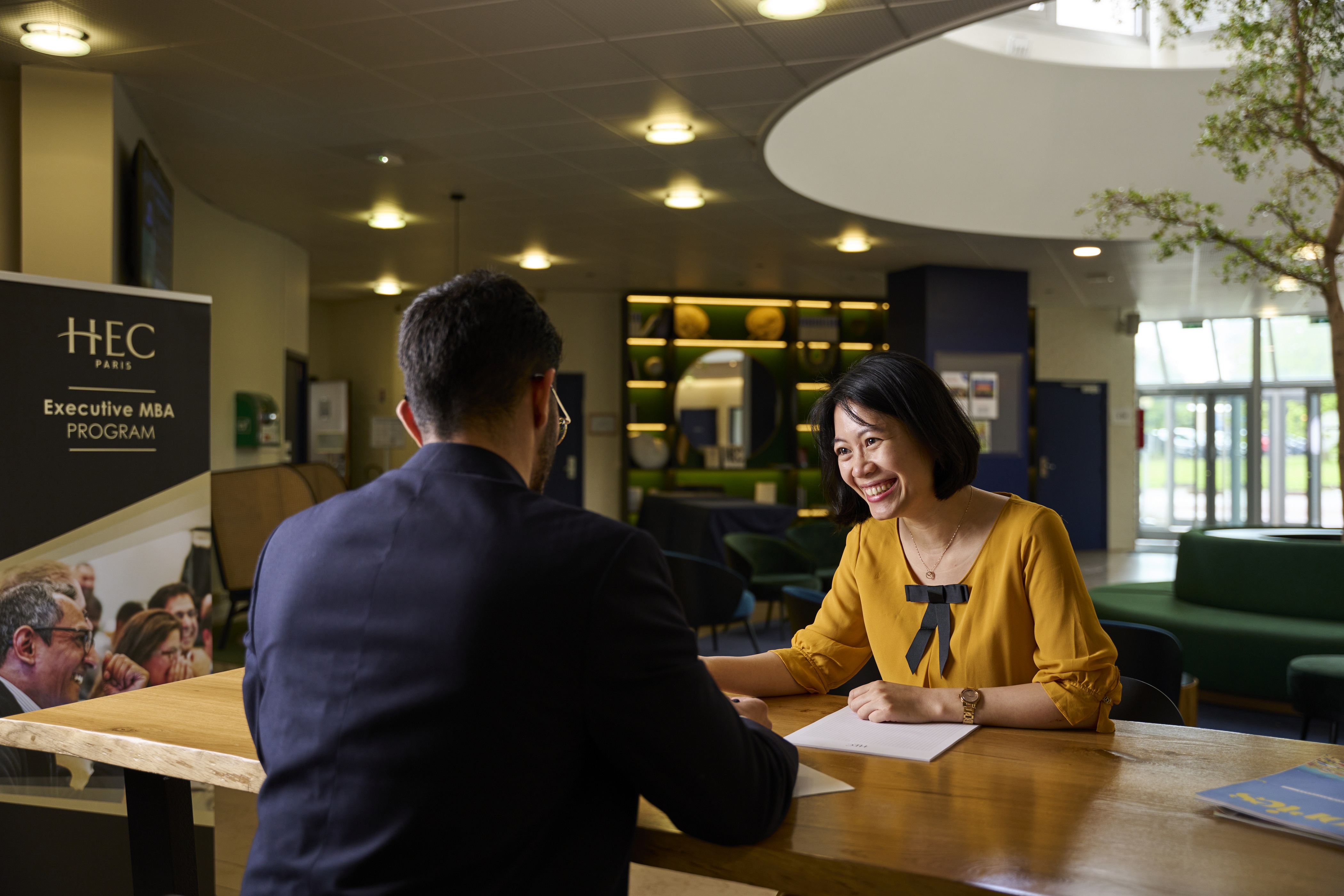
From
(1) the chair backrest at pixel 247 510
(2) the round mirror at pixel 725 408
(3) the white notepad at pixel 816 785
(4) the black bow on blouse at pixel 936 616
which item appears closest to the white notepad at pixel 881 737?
(3) the white notepad at pixel 816 785

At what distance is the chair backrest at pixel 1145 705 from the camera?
1.99 metres

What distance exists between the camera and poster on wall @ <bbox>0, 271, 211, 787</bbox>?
3150 mm

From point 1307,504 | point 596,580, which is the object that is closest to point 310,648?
point 596,580

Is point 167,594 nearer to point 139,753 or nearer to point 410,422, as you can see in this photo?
point 139,753

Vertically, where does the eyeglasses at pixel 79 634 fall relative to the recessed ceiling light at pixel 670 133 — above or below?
below

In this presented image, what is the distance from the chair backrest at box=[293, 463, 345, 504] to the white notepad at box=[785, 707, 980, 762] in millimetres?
6844

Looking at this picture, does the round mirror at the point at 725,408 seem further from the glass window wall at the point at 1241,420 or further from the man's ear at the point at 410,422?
the man's ear at the point at 410,422

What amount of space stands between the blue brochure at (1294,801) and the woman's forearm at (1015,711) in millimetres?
354

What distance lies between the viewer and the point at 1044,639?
1733 mm

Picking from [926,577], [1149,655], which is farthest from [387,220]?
[926,577]

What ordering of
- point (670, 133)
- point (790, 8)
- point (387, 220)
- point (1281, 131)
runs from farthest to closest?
point (387, 220), point (670, 133), point (1281, 131), point (790, 8)

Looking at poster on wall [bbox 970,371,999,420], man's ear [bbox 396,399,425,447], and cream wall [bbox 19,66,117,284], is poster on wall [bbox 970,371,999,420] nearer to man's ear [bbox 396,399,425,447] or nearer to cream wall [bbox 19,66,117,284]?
cream wall [bbox 19,66,117,284]

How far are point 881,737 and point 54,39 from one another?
14.7 ft

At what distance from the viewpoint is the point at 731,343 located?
462 inches
